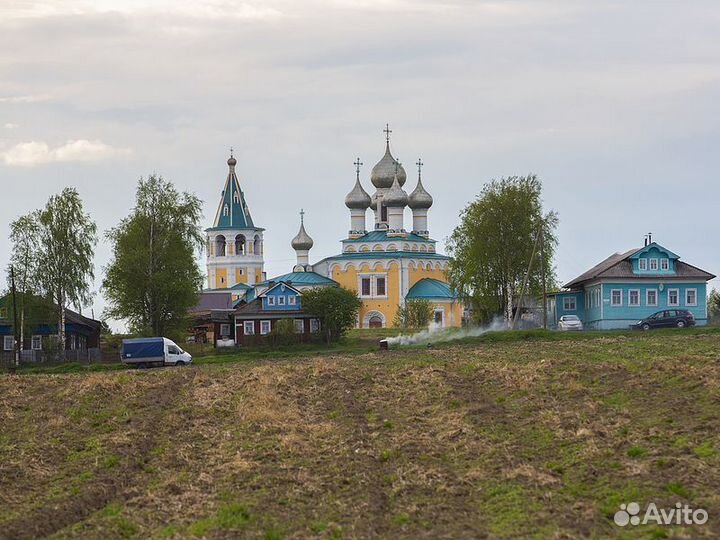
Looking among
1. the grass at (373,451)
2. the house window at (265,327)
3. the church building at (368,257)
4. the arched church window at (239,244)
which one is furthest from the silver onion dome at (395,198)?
the grass at (373,451)

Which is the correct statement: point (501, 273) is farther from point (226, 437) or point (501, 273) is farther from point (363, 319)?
point (226, 437)

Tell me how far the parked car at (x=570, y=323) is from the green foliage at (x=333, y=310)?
11.0 meters

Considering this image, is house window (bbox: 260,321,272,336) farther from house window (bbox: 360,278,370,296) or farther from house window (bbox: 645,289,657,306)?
house window (bbox: 360,278,370,296)

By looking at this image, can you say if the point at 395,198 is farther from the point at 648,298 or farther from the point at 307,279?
the point at 648,298

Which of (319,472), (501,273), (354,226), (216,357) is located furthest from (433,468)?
(354,226)

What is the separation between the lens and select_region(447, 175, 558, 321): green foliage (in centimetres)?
7288

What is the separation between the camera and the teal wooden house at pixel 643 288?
71.8 metres

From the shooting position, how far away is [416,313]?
97875 millimetres

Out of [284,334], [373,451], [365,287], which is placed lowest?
[373,451]

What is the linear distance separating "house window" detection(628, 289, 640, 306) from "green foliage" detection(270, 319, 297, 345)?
57.0ft

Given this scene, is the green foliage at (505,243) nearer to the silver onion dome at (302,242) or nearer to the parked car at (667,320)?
the parked car at (667,320)

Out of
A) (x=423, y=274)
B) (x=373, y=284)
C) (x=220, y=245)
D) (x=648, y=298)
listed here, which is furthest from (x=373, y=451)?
(x=220, y=245)

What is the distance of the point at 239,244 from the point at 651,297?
5763cm

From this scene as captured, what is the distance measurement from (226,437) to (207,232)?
313 ft
